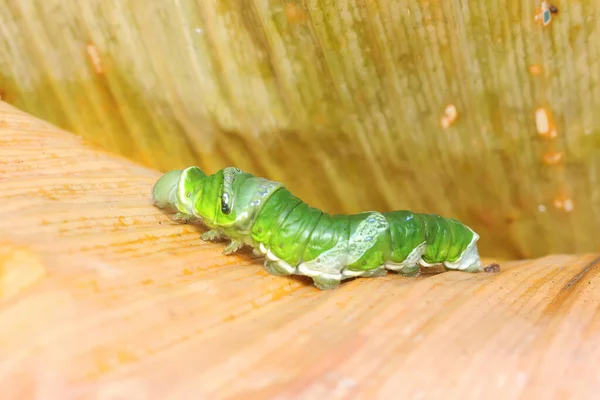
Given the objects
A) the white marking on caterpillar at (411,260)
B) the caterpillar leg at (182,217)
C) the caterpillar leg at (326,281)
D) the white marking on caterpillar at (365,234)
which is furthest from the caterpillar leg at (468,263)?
the caterpillar leg at (182,217)

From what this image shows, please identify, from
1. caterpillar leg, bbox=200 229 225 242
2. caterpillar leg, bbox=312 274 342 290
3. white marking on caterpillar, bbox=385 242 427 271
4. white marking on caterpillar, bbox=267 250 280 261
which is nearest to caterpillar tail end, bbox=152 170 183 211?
caterpillar leg, bbox=200 229 225 242

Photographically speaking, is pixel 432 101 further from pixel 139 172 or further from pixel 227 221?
pixel 139 172

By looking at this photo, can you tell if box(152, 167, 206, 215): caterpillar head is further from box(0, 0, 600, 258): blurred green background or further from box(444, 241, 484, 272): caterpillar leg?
box(444, 241, 484, 272): caterpillar leg

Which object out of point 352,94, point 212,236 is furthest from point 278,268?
point 352,94

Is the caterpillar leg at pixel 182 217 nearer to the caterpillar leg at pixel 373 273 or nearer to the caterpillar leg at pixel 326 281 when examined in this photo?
the caterpillar leg at pixel 326 281

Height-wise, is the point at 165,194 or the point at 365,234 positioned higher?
the point at 165,194

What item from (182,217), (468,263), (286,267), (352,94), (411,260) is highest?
(352,94)

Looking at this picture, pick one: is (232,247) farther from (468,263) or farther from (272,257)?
(468,263)
